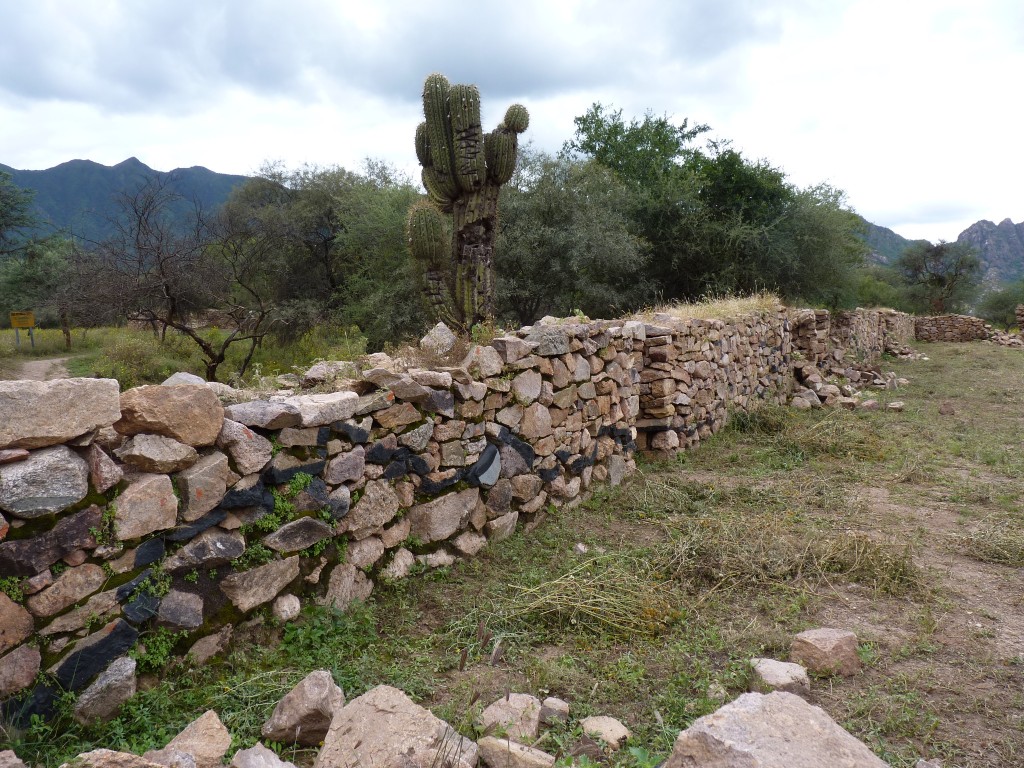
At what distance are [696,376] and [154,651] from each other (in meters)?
6.51

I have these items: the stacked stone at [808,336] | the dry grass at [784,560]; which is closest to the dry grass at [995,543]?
the dry grass at [784,560]

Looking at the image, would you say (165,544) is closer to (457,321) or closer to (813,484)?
(813,484)

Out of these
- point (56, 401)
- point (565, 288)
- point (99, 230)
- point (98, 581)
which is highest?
point (99, 230)

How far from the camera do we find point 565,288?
15148 millimetres

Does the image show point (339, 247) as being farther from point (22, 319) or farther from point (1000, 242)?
point (1000, 242)

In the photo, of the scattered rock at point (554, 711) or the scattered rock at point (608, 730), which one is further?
the scattered rock at point (554, 711)

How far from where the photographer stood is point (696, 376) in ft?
25.9

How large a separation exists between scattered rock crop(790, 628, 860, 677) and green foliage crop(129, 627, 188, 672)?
2.86 meters

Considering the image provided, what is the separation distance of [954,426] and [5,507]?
10.0 meters

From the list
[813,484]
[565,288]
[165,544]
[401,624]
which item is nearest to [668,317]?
[813,484]

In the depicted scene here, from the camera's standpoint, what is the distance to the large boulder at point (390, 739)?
83.7 inches

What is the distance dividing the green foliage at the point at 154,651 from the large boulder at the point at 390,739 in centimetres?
97

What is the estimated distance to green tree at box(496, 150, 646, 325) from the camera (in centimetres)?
1477

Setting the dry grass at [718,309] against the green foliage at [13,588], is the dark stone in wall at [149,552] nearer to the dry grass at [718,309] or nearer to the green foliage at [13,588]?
the green foliage at [13,588]
